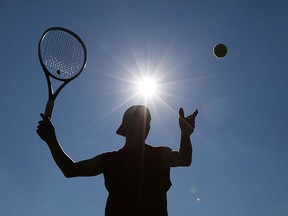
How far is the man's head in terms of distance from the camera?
4.99 meters

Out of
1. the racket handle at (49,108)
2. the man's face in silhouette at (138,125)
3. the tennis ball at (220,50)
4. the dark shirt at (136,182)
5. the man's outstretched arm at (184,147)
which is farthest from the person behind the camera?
the tennis ball at (220,50)

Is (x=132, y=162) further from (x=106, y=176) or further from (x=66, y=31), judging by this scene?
(x=66, y=31)

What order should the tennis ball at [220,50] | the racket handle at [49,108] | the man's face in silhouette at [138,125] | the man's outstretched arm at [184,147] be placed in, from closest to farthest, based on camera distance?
the man's outstretched arm at [184,147] < the man's face in silhouette at [138,125] < the racket handle at [49,108] < the tennis ball at [220,50]

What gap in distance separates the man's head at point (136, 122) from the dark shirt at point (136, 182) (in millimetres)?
195

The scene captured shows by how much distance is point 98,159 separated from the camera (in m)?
4.84

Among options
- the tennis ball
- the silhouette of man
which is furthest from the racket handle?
the tennis ball

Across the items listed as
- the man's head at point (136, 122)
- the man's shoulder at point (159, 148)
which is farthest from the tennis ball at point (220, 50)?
the man's shoulder at point (159, 148)

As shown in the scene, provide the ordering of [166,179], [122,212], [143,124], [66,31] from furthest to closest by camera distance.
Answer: [66,31] < [143,124] < [166,179] < [122,212]

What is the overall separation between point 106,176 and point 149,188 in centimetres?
53

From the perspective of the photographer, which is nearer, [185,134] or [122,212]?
[122,212]

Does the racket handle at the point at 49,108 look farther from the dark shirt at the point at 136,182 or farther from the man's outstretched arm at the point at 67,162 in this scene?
the dark shirt at the point at 136,182

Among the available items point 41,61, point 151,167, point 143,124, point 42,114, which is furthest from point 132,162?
point 41,61

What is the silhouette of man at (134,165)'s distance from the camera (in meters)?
4.40

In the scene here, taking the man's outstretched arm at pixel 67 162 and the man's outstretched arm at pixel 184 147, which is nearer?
the man's outstretched arm at pixel 184 147
